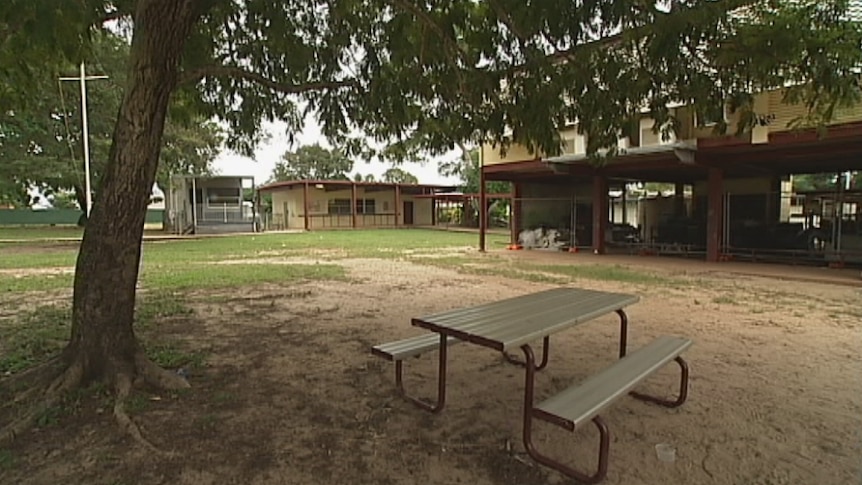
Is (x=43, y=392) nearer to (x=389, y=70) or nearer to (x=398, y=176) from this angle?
(x=389, y=70)

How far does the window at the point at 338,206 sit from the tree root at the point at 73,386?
29.0m

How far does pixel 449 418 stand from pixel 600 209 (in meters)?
12.8

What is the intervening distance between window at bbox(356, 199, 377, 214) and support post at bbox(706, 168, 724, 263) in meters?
24.0

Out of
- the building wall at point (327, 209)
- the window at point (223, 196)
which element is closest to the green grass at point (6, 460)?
the window at point (223, 196)

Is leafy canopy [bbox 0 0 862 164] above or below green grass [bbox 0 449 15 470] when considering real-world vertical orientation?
above

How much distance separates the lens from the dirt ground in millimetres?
2385

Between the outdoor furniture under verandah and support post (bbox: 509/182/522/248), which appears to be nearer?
the outdoor furniture under verandah

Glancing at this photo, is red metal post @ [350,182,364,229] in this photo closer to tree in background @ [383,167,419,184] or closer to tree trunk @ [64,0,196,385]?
tree in background @ [383,167,419,184]

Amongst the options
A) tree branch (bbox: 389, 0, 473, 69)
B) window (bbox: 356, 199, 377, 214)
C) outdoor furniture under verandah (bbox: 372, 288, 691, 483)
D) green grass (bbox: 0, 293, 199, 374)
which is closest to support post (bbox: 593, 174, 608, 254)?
tree branch (bbox: 389, 0, 473, 69)

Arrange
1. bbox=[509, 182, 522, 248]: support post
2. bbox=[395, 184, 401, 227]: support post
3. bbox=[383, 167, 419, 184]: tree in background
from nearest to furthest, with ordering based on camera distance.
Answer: bbox=[509, 182, 522, 248]: support post
bbox=[395, 184, 401, 227]: support post
bbox=[383, 167, 419, 184]: tree in background

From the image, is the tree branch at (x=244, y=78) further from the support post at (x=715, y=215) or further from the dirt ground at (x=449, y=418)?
the support post at (x=715, y=215)

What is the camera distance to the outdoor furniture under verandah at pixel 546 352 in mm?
2250

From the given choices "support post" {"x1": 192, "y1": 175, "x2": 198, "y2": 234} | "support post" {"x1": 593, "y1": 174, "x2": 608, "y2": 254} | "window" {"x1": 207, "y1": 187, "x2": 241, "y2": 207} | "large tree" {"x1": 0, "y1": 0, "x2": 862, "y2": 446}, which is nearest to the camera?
"large tree" {"x1": 0, "y1": 0, "x2": 862, "y2": 446}

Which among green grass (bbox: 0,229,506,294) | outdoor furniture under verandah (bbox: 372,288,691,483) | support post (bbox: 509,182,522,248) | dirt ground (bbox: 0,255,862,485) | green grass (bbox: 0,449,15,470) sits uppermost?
support post (bbox: 509,182,522,248)
